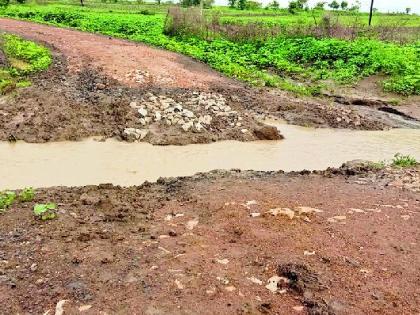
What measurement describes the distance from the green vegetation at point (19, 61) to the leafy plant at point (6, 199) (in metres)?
6.30

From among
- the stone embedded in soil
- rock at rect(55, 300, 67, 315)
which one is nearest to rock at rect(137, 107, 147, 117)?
the stone embedded in soil

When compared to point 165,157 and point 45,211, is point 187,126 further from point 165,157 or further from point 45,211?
point 45,211

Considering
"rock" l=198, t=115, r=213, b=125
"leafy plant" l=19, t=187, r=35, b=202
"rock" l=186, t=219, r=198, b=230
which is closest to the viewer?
"rock" l=186, t=219, r=198, b=230

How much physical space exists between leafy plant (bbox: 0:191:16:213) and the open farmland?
0.14ft

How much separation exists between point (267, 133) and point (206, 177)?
160 inches

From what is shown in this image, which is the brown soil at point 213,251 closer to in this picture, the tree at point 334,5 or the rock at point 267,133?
the rock at point 267,133

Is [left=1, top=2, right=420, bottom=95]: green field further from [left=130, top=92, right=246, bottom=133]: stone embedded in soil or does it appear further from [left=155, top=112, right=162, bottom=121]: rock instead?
[left=155, top=112, right=162, bottom=121]: rock

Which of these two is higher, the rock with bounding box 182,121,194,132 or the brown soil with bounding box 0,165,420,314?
the rock with bounding box 182,121,194,132

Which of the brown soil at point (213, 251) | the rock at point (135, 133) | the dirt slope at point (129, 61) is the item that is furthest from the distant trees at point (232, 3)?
the brown soil at point (213, 251)

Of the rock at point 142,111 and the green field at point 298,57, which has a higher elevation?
the green field at point 298,57

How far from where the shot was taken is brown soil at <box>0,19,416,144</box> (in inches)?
461

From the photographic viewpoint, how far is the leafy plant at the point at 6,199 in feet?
23.1

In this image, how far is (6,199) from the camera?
7.23 m

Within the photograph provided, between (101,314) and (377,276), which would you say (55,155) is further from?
(377,276)
